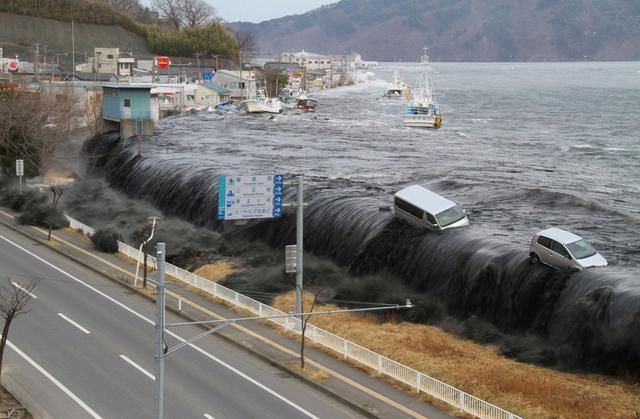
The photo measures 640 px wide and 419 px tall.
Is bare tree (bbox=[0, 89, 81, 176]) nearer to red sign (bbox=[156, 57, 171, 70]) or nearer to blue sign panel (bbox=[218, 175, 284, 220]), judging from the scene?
blue sign panel (bbox=[218, 175, 284, 220])

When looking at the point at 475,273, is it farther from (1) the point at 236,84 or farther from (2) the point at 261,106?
(1) the point at 236,84

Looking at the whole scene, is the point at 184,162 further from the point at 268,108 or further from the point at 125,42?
the point at 125,42

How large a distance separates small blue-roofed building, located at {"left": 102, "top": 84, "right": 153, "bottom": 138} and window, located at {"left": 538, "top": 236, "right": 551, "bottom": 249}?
151 feet

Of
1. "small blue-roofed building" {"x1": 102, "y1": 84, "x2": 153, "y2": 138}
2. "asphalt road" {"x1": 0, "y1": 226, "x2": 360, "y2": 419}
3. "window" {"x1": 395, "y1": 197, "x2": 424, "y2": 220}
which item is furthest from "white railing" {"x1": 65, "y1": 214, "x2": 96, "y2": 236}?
"small blue-roofed building" {"x1": 102, "y1": 84, "x2": 153, "y2": 138}

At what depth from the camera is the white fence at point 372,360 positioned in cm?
2391

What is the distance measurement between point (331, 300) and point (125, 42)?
144897 mm

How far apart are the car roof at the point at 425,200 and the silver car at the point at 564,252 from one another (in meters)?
7.04

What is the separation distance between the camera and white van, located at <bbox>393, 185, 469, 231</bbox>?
1582 inches

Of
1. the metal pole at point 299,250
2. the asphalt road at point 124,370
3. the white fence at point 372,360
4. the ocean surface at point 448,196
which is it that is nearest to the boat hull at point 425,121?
the ocean surface at point 448,196

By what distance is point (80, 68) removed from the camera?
141 meters

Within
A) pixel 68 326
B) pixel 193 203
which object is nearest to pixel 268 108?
pixel 193 203

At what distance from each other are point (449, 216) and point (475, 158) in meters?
33.7

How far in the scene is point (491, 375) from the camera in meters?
26.7

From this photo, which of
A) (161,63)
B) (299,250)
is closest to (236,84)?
(161,63)
